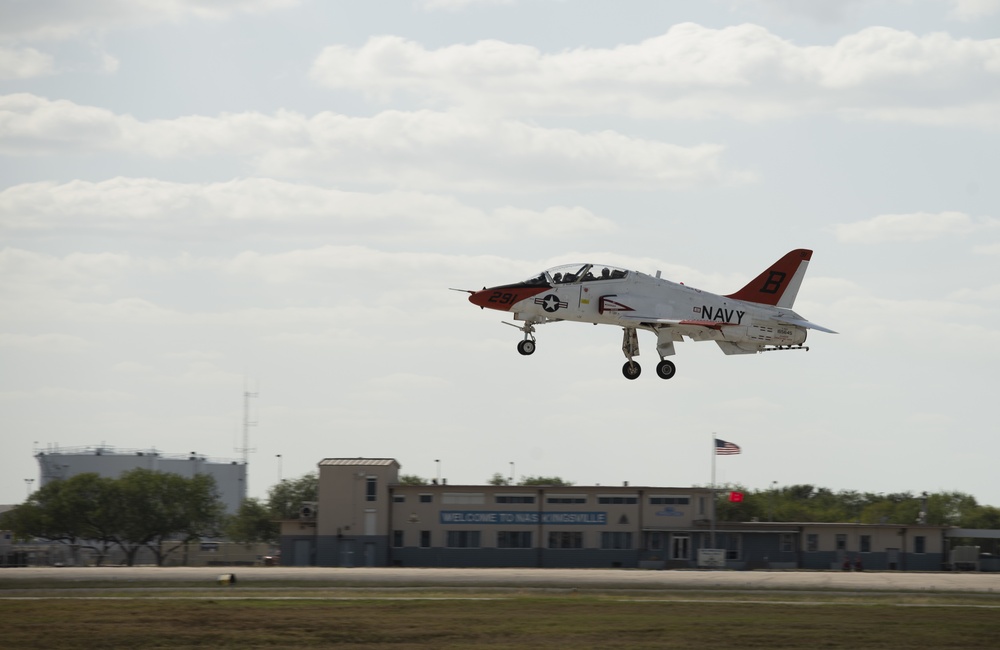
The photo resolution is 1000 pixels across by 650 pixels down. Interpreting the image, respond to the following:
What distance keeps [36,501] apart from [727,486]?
7787cm

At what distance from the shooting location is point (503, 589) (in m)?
63.9

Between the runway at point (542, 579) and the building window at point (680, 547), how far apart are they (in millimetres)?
18287

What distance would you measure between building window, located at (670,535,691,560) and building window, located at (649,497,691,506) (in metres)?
2.44

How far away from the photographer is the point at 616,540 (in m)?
99.6

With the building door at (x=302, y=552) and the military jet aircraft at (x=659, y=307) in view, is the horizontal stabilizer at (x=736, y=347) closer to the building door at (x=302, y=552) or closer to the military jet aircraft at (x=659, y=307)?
the military jet aircraft at (x=659, y=307)

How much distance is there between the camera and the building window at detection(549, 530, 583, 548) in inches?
3898

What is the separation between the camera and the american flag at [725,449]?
94438 mm

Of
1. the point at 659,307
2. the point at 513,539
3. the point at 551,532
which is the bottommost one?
the point at 513,539

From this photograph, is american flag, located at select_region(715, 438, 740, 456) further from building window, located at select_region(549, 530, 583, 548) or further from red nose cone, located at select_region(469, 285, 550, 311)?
red nose cone, located at select_region(469, 285, 550, 311)

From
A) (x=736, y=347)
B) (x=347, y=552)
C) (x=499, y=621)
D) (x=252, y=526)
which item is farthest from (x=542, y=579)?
(x=252, y=526)

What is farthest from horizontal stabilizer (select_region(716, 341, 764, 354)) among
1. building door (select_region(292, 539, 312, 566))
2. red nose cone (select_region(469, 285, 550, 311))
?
building door (select_region(292, 539, 312, 566))

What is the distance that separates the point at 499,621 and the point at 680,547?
172 feet

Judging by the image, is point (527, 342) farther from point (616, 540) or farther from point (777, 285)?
point (616, 540)

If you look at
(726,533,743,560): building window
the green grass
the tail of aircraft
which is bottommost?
the green grass
